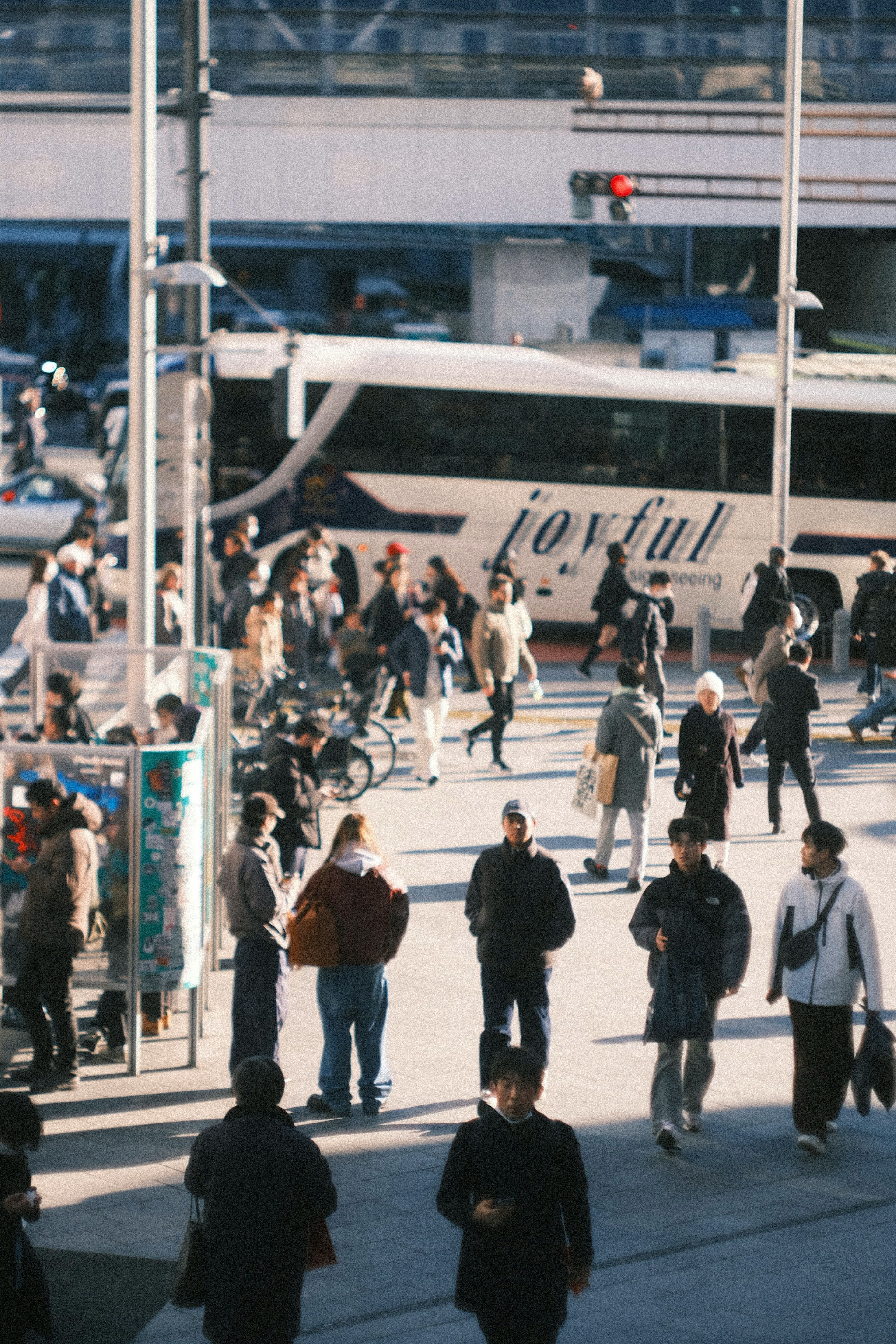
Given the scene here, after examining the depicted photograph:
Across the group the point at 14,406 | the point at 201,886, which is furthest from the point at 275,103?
the point at 201,886

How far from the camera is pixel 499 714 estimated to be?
1666cm

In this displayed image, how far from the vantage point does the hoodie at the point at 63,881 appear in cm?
881

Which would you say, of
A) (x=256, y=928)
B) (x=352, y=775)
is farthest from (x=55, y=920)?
(x=352, y=775)

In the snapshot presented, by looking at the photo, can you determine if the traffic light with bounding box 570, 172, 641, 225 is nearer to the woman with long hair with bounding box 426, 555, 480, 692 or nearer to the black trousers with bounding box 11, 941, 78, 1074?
the woman with long hair with bounding box 426, 555, 480, 692

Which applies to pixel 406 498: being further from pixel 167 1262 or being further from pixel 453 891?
pixel 167 1262

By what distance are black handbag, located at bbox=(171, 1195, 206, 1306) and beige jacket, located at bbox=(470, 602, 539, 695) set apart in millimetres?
11340

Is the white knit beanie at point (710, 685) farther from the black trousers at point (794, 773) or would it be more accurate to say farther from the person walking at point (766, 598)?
the person walking at point (766, 598)

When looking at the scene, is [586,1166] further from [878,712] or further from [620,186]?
[620,186]

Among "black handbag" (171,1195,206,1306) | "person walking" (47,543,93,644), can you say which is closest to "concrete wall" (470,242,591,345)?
"person walking" (47,543,93,644)

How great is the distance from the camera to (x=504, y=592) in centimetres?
1634

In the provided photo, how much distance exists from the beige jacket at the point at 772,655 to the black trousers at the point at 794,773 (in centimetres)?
141

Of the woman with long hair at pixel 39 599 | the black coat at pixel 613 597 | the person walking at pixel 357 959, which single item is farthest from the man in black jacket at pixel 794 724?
the woman with long hair at pixel 39 599

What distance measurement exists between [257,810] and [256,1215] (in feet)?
12.4

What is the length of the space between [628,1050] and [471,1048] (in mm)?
799
